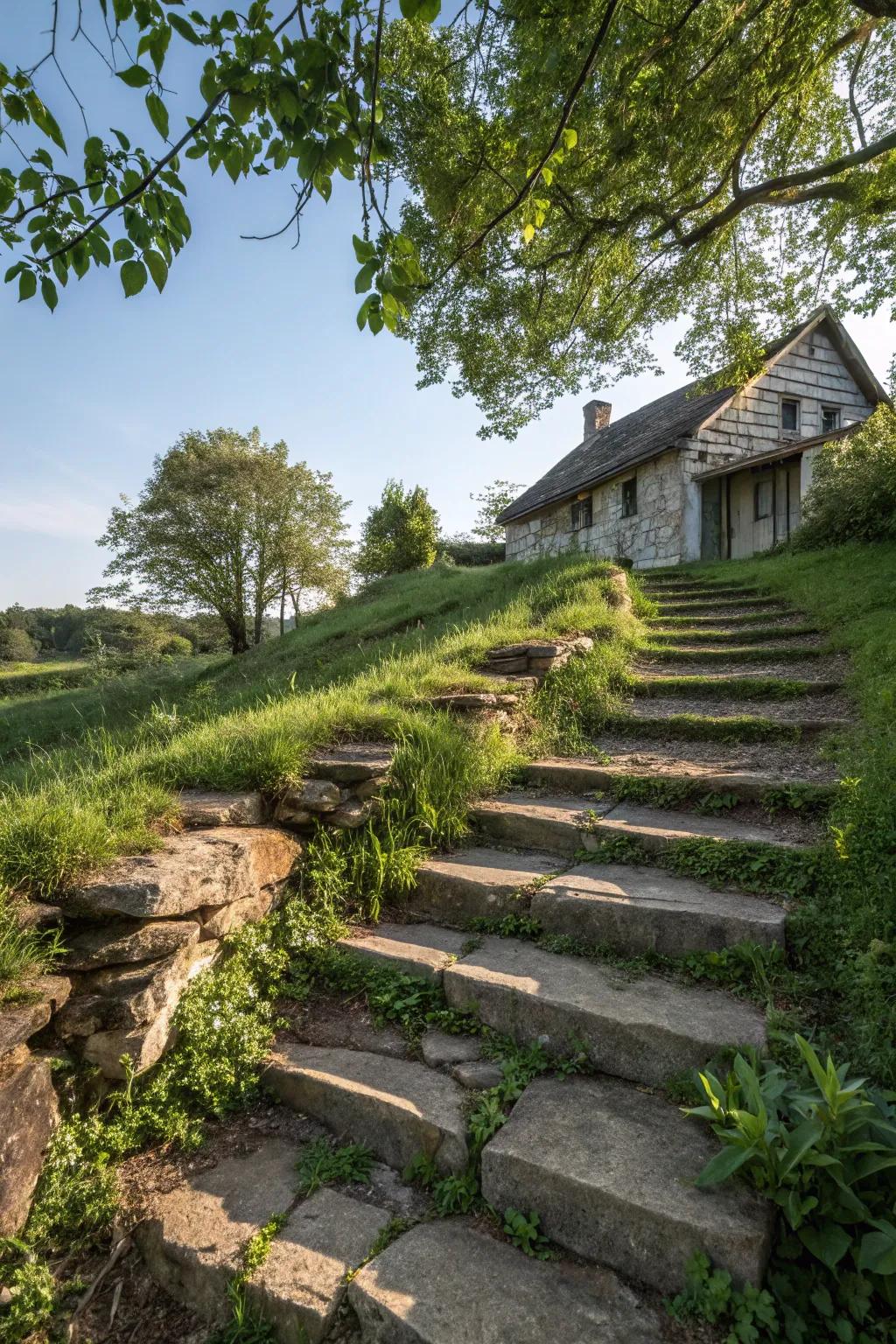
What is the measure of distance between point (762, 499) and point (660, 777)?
13452mm

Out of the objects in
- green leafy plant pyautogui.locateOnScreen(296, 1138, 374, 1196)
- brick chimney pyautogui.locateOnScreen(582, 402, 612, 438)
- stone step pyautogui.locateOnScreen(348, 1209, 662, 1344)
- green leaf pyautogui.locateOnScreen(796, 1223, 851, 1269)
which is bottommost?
green leafy plant pyautogui.locateOnScreen(296, 1138, 374, 1196)

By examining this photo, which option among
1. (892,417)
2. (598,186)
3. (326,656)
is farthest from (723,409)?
(326,656)

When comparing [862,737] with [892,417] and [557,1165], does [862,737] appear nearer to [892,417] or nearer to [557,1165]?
[557,1165]

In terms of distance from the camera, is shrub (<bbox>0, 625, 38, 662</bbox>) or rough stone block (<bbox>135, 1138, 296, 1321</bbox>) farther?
shrub (<bbox>0, 625, 38, 662</bbox>)

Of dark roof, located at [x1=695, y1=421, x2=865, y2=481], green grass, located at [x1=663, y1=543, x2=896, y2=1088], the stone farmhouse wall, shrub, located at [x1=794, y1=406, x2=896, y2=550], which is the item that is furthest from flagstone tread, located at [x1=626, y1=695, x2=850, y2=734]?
the stone farmhouse wall

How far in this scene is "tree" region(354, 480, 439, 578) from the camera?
82.6 ft

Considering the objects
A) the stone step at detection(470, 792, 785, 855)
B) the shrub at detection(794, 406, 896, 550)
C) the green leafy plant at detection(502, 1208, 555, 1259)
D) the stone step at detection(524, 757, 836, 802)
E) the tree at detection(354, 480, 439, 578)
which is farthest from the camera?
the tree at detection(354, 480, 439, 578)

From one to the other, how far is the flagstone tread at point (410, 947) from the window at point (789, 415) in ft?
54.3

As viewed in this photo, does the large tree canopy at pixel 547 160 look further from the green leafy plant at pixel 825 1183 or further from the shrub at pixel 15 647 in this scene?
the shrub at pixel 15 647

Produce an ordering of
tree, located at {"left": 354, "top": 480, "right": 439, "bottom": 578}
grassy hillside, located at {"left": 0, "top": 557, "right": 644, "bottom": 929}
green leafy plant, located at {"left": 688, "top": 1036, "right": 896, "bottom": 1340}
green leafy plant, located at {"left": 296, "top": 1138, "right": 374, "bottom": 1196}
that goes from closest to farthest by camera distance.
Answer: green leafy plant, located at {"left": 688, "top": 1036, "right": 896, "bottom": 1340} < green leafy plant, located at {"left": 296, "top": 1138, "right": 374, "bottom": 1196} < grassy hillside, located at {"left": 0, "top": 557, "right": 644, "bottom": 929} < tree, located at {"left": 354, "top": 480, "right": 439, "bottom": 578}

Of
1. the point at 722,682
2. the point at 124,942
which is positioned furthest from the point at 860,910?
the point at 722,682

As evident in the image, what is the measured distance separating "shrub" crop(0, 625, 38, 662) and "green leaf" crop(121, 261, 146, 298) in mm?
40749

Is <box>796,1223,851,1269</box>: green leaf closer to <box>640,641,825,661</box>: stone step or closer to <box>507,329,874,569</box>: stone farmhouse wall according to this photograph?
<box>640,641,825,661</box>: stone step

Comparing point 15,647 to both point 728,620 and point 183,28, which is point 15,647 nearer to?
point 728,620
